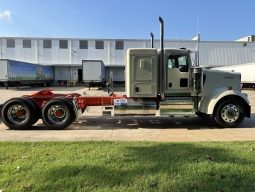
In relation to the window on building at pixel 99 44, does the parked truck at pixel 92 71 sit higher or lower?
lower

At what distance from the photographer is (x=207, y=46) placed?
64750 millimetres

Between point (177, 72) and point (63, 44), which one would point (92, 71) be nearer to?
point (63, 44)

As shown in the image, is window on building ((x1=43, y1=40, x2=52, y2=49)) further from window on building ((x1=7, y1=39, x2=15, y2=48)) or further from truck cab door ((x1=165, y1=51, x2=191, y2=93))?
truck cab door ((x1=165, y1=51, x2=191, y2=93))

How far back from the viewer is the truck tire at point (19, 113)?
12273 mm

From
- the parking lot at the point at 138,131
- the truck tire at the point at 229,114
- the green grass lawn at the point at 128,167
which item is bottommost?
the parking lot at the point at 138,131

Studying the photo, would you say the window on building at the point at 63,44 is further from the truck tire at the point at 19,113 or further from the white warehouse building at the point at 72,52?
the truck tire at the point at 19,113

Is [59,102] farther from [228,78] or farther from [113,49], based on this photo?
[113,49]

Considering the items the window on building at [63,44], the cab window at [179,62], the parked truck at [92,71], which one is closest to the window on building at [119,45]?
the window on building at [63,44]

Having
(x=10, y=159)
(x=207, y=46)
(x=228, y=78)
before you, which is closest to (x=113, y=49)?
(x=207, y=46)

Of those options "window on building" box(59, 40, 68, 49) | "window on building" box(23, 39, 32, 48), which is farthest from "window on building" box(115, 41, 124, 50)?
"window on building" box(23, 39, 32, 48)

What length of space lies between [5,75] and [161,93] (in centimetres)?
3276

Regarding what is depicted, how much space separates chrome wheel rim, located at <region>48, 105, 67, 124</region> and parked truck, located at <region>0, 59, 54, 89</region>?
103 ft

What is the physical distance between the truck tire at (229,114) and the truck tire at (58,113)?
4.63 m

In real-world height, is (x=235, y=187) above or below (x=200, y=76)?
below
